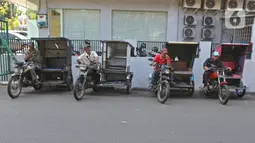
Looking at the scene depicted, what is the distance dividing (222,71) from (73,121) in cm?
471

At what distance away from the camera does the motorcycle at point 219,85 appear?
250 inches

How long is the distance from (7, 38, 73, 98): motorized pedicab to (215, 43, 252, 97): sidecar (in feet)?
17.0

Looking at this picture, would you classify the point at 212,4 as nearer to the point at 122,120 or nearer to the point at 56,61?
the point at 56,61

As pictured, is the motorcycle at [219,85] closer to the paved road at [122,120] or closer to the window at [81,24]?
the paved road at [122,120]

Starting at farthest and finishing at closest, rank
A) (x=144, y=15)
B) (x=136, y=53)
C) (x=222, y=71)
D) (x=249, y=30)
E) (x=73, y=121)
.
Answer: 1. (x=144, y=15)
2. (x=249, y=30)
3. (x=136, y=53)
4. (x=222, y=71)
5. (x=73, y=121)

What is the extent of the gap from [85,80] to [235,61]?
17.0 ft

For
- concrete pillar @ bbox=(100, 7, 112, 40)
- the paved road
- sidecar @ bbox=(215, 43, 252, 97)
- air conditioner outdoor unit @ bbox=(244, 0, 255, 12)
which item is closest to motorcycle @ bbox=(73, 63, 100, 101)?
the paved road

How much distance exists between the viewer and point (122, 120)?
15.6ft

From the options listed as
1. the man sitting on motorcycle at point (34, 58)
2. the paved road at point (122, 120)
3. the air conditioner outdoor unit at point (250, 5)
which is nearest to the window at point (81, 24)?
the man sitting on motorcycle at point (34, 58)

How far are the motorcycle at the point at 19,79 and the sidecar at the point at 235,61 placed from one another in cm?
627

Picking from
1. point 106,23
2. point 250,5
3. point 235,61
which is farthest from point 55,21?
point 250,5

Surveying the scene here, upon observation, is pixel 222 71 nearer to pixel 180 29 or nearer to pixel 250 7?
pixel 180 29

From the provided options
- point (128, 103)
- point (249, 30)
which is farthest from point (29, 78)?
point (249, 30)

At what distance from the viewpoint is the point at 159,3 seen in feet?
33.8
